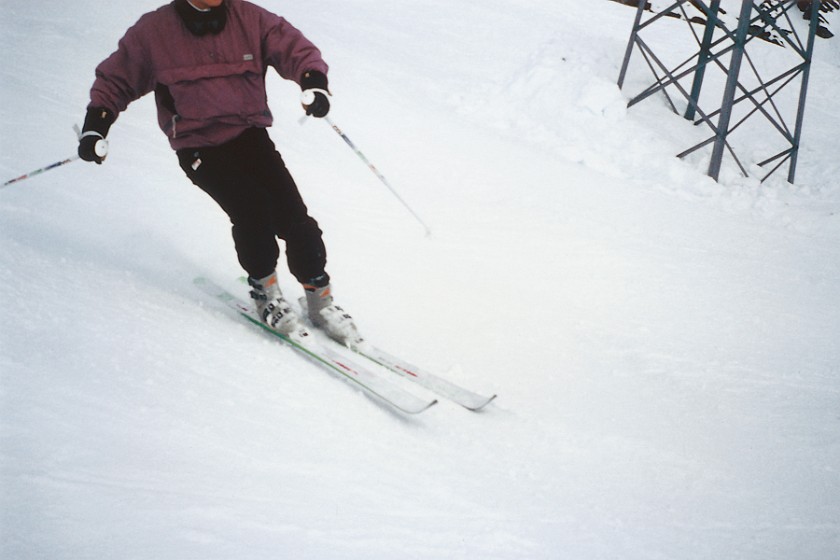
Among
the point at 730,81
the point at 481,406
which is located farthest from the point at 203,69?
the point at 730,81

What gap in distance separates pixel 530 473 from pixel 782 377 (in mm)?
1784

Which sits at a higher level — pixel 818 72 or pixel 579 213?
pixel 818 72

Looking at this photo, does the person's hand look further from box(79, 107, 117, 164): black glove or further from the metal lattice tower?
the metal lattice tower

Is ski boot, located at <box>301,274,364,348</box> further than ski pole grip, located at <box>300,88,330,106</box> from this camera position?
Yes

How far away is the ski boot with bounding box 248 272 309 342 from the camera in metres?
2.80

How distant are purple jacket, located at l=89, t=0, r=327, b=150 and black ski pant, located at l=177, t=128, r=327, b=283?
72 mm

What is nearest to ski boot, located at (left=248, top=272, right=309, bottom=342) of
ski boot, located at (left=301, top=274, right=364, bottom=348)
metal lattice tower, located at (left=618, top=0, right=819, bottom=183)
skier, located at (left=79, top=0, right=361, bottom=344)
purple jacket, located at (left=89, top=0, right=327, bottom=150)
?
skier, located at (left=79, top=0, right=361, bottom=344)

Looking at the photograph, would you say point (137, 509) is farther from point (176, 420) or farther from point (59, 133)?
point (59, 133)

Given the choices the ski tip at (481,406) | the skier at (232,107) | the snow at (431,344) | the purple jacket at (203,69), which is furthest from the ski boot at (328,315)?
the purple jacket at (203,69)

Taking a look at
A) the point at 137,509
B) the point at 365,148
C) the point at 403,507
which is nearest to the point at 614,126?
A: the point at 365,148

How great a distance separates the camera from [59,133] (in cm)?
446

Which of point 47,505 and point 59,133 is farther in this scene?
point 59,133

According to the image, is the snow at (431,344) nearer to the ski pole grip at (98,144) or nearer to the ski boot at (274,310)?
the ski boot at (274,310)

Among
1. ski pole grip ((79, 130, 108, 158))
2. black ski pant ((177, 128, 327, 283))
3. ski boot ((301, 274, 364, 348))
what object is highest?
ski pole grip ((79, 130, 108, 158))
